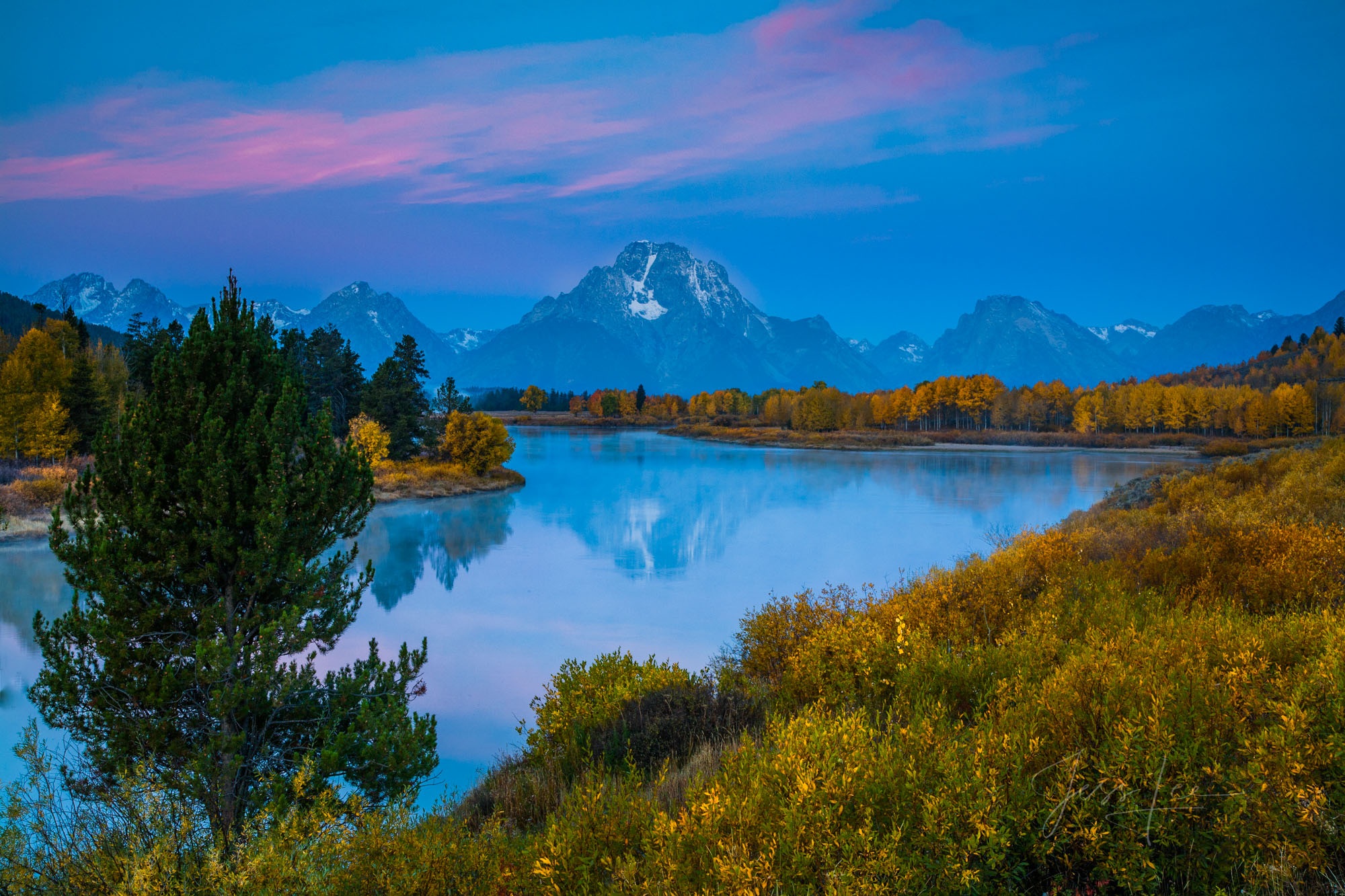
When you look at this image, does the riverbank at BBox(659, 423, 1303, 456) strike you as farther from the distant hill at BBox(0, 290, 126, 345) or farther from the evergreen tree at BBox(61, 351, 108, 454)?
the distant hill at BBox(0, 290, 126, 345)

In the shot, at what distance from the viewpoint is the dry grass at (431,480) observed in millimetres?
39719

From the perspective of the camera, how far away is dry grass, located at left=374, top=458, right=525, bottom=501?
39.7 metres

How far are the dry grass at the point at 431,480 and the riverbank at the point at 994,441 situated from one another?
1965 inches

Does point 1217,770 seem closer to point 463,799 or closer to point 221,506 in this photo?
point 463,799

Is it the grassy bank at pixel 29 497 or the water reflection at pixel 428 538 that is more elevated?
the grassy bank at pixel 29 497

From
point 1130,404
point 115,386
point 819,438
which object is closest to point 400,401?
point 115,386

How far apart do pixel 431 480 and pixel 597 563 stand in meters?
21.9

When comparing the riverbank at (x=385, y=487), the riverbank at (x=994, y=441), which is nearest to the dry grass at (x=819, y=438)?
the riverbank at (x=994, y=441)

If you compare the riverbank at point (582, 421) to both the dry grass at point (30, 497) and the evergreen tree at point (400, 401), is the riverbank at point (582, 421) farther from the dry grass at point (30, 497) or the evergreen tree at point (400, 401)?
the dry grass at point (30, 497)

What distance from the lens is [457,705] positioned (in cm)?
1273

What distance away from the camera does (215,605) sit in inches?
305

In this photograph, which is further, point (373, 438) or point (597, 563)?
point (373, 438)

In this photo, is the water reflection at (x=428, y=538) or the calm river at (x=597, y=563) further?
the water reflection at (x=428, y=538)

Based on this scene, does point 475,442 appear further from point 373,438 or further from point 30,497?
point 30,497
